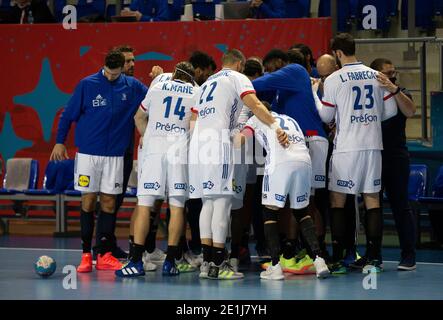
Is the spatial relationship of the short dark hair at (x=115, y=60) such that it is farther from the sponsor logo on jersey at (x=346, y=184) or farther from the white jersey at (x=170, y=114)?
the sponsor logo on jersey at (x=346, y=184)

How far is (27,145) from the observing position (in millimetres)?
15406

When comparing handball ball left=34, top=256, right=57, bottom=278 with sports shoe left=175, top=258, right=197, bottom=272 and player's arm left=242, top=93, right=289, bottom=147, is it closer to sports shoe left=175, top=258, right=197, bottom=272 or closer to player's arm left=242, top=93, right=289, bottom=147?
sports shoe left=175, top=258, right=197, bottom=272

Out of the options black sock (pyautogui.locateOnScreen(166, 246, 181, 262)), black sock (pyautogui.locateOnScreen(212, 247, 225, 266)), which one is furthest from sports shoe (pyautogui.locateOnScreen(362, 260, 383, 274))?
black sock (pyautogui.locateOnScreen(166, 246, 181, 262))

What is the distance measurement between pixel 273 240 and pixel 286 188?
52cm

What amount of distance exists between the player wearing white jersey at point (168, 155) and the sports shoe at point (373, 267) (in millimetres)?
1957

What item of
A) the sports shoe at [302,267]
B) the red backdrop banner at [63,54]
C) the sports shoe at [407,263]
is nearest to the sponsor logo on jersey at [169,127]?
the sports shoe at [302,267]

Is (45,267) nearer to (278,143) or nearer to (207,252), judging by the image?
(207,252)

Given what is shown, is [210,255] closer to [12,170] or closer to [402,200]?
[402,200]

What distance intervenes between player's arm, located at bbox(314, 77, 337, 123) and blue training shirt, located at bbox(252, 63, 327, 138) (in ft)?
0.38

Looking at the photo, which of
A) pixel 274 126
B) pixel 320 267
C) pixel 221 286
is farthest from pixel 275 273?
pixel 274 126

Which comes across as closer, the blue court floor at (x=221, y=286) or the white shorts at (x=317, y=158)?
the blue court floor at (x=221, y=286)

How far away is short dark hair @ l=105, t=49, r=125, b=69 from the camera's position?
10.1m

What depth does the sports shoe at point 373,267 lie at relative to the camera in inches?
381

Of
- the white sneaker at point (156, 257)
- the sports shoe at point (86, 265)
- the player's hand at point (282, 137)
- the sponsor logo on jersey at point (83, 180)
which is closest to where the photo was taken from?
the player's hand at point (282, 137)
